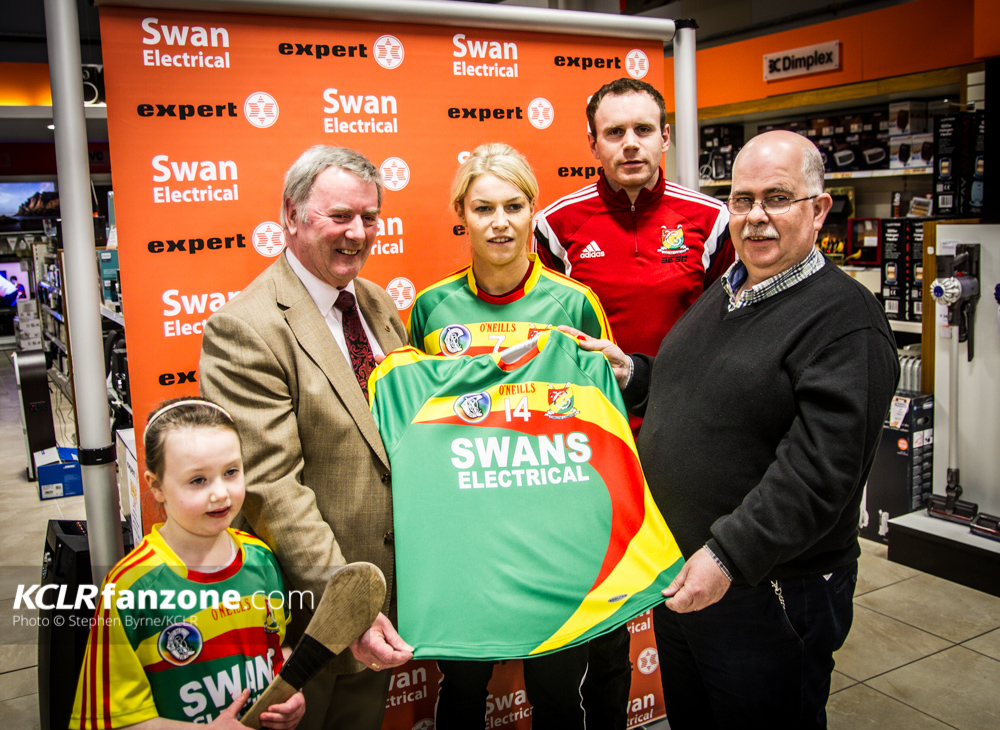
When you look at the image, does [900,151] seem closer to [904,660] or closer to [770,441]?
[904,660]

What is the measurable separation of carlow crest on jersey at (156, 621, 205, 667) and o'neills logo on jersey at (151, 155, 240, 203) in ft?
4.19

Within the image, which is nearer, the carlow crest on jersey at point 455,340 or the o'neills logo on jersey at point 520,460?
the o'neills logo on jersey at point 520,460

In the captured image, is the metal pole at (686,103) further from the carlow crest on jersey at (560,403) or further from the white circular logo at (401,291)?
the carlow crest on jersey at (560,403)

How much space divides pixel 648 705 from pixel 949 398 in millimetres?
2568

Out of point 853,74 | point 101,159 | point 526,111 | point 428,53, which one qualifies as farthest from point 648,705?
point 101,159

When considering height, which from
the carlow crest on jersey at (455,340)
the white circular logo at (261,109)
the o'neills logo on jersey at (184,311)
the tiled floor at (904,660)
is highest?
the white circular logo at (261,109)

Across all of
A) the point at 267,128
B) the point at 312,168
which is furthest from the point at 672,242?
the point at 267,128

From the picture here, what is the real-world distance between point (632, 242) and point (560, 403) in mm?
770

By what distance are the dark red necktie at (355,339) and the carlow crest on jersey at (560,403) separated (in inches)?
17.1

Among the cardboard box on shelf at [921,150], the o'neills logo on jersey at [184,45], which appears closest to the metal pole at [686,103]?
the o'neills logo on jersey at [184,45]

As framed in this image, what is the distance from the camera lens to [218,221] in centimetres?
219

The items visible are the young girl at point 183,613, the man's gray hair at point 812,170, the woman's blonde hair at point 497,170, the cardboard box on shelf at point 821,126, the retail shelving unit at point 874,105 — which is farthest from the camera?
the cardboard box on shelf at point 821,126

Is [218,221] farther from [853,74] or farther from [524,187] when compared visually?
[853,74]

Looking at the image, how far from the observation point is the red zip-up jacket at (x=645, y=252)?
227 centimetres
